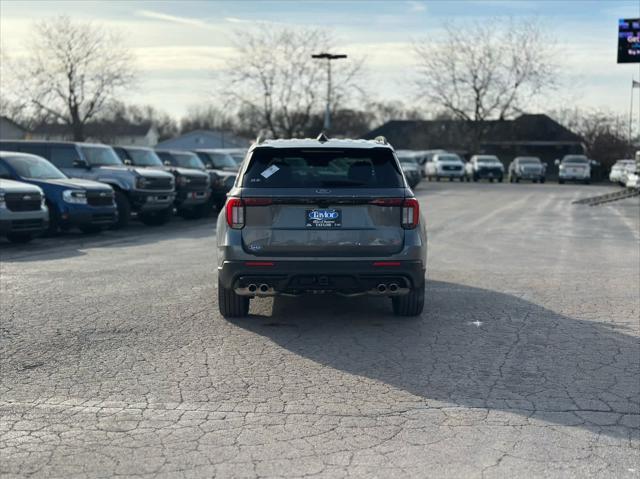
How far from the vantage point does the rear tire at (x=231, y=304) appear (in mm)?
8172

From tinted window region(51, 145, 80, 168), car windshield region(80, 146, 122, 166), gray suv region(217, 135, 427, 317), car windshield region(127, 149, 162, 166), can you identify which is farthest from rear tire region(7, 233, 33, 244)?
gray suv region(217, 135, 427, 317)

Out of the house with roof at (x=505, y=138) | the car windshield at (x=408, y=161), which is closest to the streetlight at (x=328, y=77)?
the car windshield at (x=408, y=161)

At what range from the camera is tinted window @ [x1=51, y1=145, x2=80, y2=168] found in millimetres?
19656

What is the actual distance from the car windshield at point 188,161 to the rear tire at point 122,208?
5.54 meters

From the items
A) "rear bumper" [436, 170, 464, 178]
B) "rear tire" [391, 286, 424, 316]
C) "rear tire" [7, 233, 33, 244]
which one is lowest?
"rear bumper" [436, 170, 464, 178]

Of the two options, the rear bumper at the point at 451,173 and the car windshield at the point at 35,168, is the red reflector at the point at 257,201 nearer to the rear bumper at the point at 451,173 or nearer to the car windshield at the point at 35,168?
the car windshield at the point at 35,168

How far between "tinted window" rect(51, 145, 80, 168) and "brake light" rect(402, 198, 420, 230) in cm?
1360

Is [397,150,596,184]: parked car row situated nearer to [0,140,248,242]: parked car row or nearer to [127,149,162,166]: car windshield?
[0,140,248,242]: parked car row

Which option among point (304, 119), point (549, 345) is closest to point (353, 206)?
point (549, 345)

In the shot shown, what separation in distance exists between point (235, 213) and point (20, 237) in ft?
30.8

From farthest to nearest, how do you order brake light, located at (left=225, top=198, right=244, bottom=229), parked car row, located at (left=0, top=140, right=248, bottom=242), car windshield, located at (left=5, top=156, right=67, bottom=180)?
car windshield, located at (left=5, top=156, right=67, bottom=180) → parked car row, located at (left=0, top=140, right=248, bottom=242) → brake light, located at (left=225, top=198, right=244, bottom=229)

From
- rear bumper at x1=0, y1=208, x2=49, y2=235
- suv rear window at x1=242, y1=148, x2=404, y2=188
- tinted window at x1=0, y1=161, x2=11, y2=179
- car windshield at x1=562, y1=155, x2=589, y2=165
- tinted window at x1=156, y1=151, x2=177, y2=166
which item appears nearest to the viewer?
suv rear window at x1=242, y1=148, x2=404, y2=188

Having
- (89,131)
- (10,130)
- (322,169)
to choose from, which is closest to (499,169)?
(89,131)

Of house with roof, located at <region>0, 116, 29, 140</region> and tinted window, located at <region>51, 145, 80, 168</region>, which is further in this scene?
house with roof, located at <region>0, 116, 29, 140</region>
